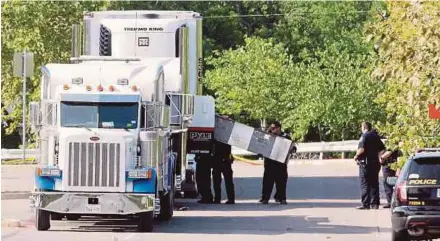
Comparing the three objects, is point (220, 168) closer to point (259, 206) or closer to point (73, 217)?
point (259, 206)

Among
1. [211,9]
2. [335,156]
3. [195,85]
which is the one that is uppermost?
[211,9]

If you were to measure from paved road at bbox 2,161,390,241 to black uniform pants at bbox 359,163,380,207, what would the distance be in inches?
14.1

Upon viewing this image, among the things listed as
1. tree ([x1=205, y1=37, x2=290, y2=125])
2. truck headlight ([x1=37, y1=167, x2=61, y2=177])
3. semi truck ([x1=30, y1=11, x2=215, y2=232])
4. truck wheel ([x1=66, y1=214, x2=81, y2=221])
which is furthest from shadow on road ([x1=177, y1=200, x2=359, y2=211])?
tree ([x1=205, y1=37, x2=290, y2=125])

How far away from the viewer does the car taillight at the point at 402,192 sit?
15.8 meters

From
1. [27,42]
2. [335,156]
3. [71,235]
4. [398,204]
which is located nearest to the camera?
[398,204]

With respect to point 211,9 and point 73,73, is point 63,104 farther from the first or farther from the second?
point 211,9

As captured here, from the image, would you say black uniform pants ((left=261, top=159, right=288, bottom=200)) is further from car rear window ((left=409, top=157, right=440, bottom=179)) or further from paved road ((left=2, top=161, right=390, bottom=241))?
car rear window ((left=409, top=157, right=440, bottom=179))

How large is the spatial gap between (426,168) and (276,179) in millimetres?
9498

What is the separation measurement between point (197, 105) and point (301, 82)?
30.1 meters

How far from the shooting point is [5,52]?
1631 inches

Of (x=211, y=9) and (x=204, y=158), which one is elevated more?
A: (x=211, y=9)

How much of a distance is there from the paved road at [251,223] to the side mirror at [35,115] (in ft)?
5.97

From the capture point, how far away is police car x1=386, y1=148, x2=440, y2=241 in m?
15.6

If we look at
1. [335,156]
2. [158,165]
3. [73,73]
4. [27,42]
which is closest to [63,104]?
[73,73]
